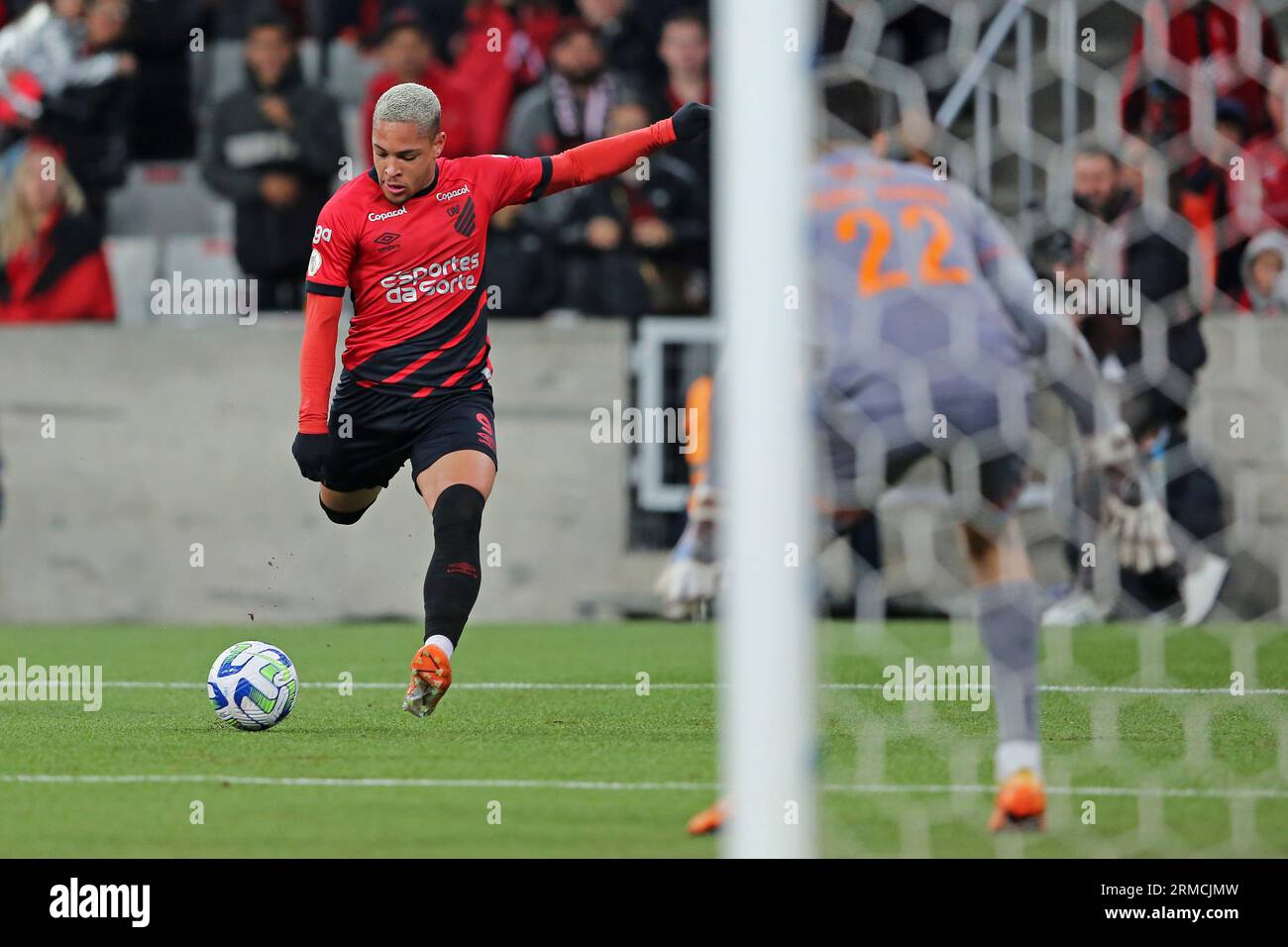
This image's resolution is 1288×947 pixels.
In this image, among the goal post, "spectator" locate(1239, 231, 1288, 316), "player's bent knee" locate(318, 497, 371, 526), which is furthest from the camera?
"spectator" locate(1239, 231, 1288, 316)

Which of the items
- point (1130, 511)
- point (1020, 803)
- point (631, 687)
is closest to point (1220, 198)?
point (1130, 511)

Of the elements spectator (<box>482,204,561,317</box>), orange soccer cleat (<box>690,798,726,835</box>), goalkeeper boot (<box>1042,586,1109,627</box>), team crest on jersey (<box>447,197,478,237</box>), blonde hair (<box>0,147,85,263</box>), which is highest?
Answer: blonde hair (<box>0,147,85,263</box>)

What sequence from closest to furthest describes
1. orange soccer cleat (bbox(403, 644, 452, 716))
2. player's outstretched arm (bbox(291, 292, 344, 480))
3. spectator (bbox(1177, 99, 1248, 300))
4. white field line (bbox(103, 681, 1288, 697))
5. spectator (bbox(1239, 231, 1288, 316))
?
1. orange soccer cleat (bbox(403, 644, 452, 716))
2. player's outstretched arm (bbox(291, 292, 344, 480))
3. white field line (bbox(103, 681, 1288, 697))
4. spectator (bbox(1177, 99, 1248, 300))
5. spectator (bbox(1239, 231, 1288, 316))

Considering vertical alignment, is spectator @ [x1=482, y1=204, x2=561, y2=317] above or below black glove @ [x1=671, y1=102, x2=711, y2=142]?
above

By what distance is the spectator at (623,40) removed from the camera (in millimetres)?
10422

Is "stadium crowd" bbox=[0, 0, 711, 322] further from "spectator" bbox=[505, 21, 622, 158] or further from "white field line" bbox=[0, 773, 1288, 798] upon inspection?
"white field line" bbox=[0, 773, 1288, 798]

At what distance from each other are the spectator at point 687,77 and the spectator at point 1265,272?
9.22 ft

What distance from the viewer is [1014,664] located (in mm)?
4398

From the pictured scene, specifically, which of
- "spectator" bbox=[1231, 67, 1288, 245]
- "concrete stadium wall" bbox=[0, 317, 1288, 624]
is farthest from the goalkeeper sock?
"concrete stadium wall" bbox=[0, 317, 1288, 624]

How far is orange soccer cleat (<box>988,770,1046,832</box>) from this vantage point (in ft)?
14.0

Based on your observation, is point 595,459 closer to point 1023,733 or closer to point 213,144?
point 213,144

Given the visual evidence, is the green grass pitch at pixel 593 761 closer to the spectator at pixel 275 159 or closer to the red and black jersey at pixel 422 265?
the red and black jersey at pixel 422 265

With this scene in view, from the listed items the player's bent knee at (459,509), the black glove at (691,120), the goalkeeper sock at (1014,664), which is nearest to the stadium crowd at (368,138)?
the black glove at (691,120)

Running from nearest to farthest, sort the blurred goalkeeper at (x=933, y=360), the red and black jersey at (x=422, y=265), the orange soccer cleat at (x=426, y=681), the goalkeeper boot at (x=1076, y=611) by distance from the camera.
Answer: the blurred goalkeeper at (x=933, y=360), the orange soccer cleat at (x=426, y=681), the red and black jersey at (x=422, y=265), the goalkeeper boot at (x=1076, y=611)
